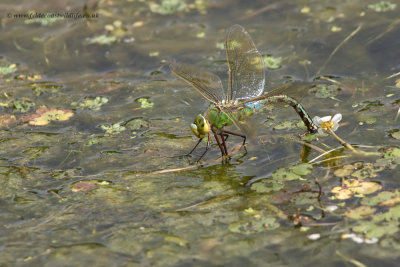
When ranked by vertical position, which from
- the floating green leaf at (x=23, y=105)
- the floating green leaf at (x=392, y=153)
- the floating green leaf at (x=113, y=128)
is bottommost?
the floating green leaf at (x=113, y=128)

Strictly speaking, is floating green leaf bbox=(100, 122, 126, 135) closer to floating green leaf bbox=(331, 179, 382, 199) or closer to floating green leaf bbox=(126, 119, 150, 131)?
floating green leaf bbox=(126, 119, 150, 131)

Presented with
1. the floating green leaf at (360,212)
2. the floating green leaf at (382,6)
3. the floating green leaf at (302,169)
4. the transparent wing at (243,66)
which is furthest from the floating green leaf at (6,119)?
the floating green leaf at (382,6)

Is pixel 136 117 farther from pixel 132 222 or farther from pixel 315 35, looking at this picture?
pixel 315 35

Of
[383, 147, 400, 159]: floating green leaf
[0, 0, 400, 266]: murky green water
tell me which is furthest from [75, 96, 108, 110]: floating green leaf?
[383, 147, 400, 159]: floating green leaf

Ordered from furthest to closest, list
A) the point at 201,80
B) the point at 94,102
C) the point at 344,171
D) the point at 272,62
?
the point at 272,62 → the point at 94,102 → the point at 201,80 → the point at 344,171

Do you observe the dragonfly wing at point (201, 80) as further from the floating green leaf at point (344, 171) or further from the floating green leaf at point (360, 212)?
the floating green leaf at point (360, 212)

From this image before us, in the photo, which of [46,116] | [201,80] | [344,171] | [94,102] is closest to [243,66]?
[201,80]

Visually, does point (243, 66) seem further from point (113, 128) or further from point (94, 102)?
point (94, 102)
